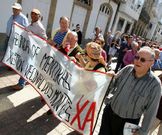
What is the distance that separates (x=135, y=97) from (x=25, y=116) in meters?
2.50

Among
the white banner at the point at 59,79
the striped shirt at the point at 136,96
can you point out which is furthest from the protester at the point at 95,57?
the striped shirt at the point at 136,96

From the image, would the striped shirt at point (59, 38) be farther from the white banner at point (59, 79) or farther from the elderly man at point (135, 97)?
the elderly man at point (135, 97)

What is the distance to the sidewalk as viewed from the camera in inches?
173

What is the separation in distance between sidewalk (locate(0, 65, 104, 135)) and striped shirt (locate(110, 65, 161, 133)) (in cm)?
174

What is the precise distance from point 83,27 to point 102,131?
14442mm

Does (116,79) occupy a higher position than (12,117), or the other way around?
(116,79)

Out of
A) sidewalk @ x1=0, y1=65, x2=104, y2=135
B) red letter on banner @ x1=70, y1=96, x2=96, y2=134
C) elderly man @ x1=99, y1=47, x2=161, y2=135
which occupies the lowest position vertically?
sidewalk @ x1=0, y1=65, x2=104, y2=135

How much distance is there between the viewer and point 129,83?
3115mm

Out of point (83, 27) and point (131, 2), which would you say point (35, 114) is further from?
point (131, 2)

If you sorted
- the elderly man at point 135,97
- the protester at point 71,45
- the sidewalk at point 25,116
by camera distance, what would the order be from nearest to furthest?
1. the elderly man at point 135,97
2. the sidewalk at point 25,116
3. the protester at point 71,45

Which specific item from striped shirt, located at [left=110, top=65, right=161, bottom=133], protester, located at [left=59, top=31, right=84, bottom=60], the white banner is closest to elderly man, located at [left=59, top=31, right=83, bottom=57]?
protester, located at [left=59, top=31, right=84, bottom=60]

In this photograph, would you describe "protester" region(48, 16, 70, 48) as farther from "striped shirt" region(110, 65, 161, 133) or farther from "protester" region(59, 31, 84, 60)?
"striped shirt" region(110, 65, 161, 133)

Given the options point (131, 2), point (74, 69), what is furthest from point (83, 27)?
point (74, 69)

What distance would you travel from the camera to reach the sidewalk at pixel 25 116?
4395 millimetres
